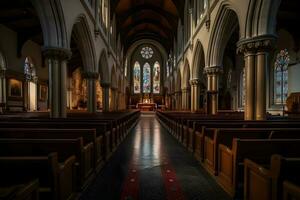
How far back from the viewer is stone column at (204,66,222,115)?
38.6ft

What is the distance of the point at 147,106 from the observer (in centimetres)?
3434

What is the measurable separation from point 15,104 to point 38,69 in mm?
4805

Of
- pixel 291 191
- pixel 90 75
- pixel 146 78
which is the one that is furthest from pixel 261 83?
pixel 146 78

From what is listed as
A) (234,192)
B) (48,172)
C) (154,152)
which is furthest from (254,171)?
(154,152)

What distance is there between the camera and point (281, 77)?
15.3 metres

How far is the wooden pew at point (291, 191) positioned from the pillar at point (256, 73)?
18.0 feet

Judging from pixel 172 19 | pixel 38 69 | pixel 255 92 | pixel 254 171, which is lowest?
pixel 254 171

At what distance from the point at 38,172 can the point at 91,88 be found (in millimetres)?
12136

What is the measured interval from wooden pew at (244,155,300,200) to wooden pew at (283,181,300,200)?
0.14 metres

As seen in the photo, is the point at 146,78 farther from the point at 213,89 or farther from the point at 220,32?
the point at 220,32

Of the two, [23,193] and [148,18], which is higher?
[148,18]

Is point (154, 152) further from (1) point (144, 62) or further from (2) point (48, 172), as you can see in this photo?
(1) point (144, 62)

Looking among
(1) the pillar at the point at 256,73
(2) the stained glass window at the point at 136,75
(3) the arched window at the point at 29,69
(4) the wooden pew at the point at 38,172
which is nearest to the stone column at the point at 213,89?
(1) the pillar at the point at 256,73

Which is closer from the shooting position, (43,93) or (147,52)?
(43,93)
